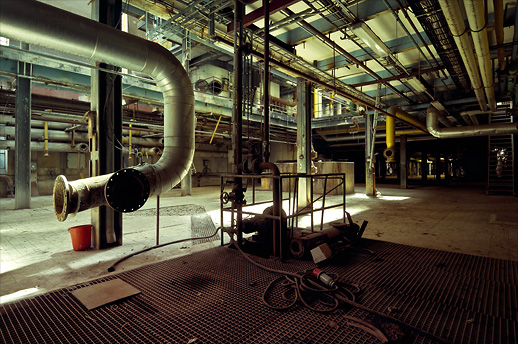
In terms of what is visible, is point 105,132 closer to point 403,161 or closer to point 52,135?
point 52,135

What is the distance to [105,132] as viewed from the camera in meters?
Result: 4.45

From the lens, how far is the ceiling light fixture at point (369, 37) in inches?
210

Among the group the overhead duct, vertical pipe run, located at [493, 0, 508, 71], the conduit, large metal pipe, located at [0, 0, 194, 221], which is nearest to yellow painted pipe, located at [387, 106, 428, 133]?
the overhead duct

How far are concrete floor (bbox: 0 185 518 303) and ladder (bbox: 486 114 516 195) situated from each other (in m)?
4.92

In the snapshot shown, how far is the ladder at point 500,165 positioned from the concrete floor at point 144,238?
16.1ft

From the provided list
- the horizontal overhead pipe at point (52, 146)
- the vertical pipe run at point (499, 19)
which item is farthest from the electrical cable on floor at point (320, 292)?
the horizontal overhead pipe at point (52, 146)

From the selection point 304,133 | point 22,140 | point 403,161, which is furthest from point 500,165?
point 22,140

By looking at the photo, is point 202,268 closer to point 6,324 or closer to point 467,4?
point 6,324

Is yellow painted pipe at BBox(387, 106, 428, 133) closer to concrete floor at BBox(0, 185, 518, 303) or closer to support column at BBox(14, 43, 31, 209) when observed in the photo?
concrete floor at BBox(0, 185, 518, 303)

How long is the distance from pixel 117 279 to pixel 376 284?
9.48ft

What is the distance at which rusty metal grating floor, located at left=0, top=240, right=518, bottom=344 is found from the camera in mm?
1987

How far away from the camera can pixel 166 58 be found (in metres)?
3.94

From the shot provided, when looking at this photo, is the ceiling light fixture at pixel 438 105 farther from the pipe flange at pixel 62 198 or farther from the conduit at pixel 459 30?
the pipe flange at pixel 62 198

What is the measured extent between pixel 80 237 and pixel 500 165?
628 inches
